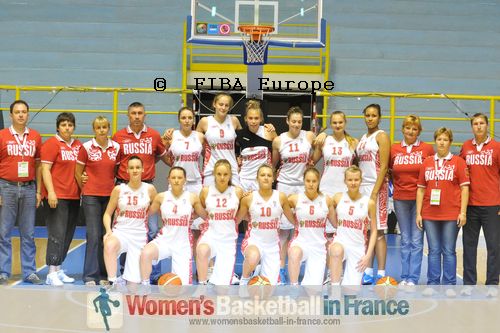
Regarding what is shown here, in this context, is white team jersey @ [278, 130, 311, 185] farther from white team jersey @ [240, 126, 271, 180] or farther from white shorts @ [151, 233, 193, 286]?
white shorts @ [151, 233, 193, 286]

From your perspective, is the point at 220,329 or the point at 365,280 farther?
the point at 365,280

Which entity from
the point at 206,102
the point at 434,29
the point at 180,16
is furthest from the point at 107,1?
the point at 434,29

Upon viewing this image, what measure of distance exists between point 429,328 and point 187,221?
2492mm

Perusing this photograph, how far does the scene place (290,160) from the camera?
7965 millimetres

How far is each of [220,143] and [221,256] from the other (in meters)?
1.22

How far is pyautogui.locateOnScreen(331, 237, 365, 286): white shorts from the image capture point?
23.8ft

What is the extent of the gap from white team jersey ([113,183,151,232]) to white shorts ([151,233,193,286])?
0.99 ft

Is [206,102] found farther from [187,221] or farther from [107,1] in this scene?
[187,221]

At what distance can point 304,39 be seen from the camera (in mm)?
10445

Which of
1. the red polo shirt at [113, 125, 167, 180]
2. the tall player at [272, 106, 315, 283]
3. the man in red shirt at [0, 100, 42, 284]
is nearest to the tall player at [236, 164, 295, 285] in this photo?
the tall player at [272, 106, 315, 283]

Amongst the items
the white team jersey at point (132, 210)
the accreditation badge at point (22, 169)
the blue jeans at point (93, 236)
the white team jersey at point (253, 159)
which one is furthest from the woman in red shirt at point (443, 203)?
the accreditation badge at point (22, 169)

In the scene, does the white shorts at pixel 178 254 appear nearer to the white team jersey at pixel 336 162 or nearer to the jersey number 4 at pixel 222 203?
the jersey number 4 at pixel 222 203

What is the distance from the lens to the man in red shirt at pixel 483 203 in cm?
754

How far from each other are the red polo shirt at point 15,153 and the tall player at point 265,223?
2199mm
